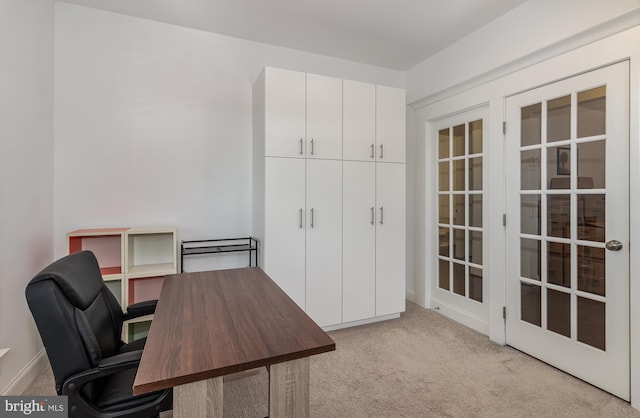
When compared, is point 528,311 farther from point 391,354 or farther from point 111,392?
point 111,392

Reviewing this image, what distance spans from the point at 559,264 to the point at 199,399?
2.63 meters

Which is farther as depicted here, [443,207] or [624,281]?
[443,207]

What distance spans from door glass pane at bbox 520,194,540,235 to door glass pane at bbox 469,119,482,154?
0.68 metres

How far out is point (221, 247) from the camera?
303 centimetres

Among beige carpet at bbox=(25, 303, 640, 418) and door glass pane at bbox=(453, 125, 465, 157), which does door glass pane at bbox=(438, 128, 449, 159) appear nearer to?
door glass pane at bbox=(453, 125, 465, 157)

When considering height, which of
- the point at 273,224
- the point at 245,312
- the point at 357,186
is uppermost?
the point at 357,186

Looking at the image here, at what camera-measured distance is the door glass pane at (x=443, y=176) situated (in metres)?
3.45

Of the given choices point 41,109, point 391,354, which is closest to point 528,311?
point 391,354

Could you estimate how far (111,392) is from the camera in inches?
51.1

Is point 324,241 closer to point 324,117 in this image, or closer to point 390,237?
point 390,237

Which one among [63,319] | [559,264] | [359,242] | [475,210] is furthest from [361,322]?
[63,319]

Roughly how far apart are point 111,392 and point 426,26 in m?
3.47

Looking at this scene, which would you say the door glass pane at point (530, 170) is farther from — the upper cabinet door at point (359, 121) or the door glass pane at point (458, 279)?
the upper cabinet door at point (359, 121)

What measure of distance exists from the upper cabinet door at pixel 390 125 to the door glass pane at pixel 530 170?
109 cm
